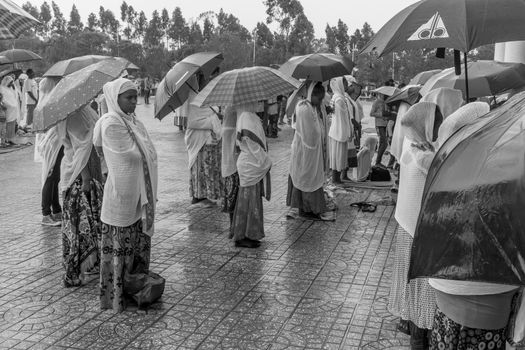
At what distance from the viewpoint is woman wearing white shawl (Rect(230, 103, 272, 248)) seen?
6.49 metres

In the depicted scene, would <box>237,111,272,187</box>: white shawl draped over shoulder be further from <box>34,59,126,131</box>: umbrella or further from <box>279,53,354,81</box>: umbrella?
<box>34,59,126,131</box>: umbrella

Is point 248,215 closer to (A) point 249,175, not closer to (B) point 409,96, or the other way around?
(A) point 249,175

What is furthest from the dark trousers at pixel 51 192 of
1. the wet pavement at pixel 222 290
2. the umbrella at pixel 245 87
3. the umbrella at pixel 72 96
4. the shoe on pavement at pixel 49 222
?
the umbrella at pixel 72 96

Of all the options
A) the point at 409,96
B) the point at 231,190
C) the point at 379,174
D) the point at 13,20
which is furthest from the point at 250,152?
the point at 379,174

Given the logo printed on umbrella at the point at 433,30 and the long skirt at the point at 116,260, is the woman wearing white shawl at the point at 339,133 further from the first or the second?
the logo printed on umbrella at the point at 433,30

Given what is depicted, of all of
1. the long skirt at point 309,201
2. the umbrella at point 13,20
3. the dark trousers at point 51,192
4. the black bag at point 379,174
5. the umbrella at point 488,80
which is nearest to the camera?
the umbrella at point 13,20

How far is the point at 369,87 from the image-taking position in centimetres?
5491

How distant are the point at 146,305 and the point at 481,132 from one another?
3428mm

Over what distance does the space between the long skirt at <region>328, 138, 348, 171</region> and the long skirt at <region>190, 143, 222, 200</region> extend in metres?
2.12

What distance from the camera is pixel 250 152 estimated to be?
21.4 ft

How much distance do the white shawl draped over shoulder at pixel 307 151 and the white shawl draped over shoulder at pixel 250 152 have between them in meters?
1.09

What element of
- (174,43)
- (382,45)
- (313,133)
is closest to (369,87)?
(174,43)

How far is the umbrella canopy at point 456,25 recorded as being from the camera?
3.83m

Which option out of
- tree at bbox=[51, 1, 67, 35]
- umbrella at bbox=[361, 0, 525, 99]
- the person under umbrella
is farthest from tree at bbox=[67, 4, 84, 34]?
the person under umbrella
